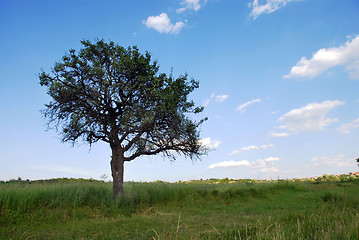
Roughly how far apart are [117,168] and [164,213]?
4.59 m

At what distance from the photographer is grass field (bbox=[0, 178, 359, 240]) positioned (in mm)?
7156

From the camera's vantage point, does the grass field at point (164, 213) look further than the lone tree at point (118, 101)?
No

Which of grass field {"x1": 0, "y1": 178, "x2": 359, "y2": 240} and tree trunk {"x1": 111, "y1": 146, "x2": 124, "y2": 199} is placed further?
tree trunk {"x1": 111, "y1": 146, "x2": 124, "y2": 199}

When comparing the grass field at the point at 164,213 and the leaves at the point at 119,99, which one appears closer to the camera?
the grass field at the point at 164,213

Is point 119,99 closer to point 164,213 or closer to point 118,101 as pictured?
point 118,101

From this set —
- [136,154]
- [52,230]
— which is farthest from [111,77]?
[52,230]

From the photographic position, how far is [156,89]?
1529cm

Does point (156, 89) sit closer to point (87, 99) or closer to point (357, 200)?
point (87, 99)

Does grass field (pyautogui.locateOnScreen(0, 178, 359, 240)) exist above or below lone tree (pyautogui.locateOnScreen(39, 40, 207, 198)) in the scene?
below

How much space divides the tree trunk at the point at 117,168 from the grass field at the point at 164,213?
1.90 feet

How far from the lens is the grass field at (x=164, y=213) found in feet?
23.5

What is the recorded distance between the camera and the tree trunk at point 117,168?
15.8m

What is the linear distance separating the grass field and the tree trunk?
0.58m

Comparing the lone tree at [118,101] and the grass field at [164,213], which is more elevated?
the lone tree at [118,101]
